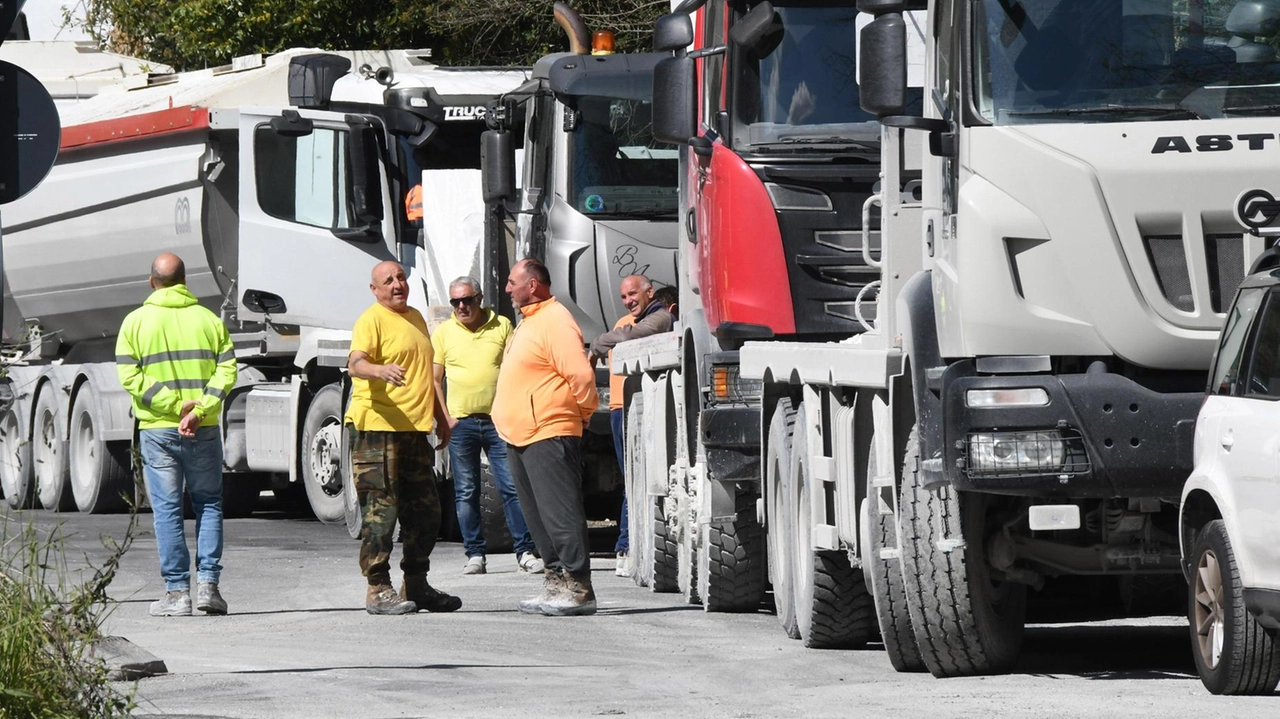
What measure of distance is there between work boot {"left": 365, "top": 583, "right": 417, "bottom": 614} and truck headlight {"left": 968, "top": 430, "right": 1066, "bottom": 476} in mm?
4689

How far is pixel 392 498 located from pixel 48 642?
4.96 metres

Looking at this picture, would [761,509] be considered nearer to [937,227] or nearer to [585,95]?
[937,227]

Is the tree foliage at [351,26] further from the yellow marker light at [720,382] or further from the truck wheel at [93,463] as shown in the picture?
the yellow marker light at [720,382]

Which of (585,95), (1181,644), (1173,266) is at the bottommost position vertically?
(1181,644)

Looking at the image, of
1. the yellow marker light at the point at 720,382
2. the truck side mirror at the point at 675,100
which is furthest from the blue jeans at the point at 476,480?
the truck side mirror at the point at 675,100

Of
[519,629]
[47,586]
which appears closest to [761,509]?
[519,629]

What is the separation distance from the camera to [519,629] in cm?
1116

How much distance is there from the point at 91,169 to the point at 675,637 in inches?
466

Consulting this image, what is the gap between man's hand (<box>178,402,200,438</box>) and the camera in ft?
39.0

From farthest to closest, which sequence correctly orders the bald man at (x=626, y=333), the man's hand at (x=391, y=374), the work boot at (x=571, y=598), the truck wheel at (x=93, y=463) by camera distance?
the truck wheel at (x=93, y=463), the bald man at (x=626, y=333), the work boot at (x=571, y=598), the man's hand at (x=391, y=374)

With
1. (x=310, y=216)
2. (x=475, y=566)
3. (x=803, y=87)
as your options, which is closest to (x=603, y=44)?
(x=310, y=216)

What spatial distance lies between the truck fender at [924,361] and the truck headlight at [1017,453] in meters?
0.19

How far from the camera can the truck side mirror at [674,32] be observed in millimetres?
11172

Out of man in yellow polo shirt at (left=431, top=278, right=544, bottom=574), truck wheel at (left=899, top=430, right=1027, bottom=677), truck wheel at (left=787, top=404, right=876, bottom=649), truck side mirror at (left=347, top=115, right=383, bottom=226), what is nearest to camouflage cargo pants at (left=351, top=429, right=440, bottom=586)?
man in yellow polo shirt at (left=431, top=278, right=544, bottom=574)
